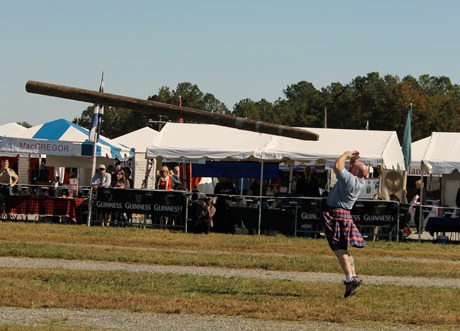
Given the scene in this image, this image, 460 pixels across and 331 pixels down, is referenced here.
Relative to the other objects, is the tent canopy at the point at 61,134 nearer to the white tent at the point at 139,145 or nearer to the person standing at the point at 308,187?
the white tent at the point at 139,145

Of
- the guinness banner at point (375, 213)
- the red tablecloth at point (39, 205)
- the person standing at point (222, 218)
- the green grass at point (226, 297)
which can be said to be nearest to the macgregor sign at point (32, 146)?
the red tablecloth at point (39, 205)

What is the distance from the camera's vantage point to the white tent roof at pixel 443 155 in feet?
61.2

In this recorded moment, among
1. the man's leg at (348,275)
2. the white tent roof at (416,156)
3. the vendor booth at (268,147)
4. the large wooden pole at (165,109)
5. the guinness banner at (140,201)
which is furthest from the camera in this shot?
the white tent roof at (416,156)

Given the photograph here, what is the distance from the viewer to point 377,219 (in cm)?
1717

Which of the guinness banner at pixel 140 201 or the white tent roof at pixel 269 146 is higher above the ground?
the white tent roof at pixel 269 146

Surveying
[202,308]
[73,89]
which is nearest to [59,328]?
[202,308]

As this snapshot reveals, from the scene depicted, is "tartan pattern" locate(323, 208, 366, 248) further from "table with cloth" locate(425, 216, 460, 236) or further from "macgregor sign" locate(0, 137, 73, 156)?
"macgregor sign" locate(0, 137, 73, 156)

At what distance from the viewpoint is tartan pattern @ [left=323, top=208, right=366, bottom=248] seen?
26.9ft

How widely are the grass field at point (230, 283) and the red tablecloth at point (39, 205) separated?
300 centimetres

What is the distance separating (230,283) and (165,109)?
220cm

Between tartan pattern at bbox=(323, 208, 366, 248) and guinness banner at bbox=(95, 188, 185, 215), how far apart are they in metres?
9.58

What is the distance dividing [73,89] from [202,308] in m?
2.79

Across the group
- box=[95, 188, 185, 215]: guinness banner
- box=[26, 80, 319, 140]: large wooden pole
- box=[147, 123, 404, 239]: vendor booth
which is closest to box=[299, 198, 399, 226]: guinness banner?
box=[147, 123, 404, 239]: vendor booth

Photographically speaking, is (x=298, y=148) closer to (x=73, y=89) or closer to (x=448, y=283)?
(x=448, y=283)
